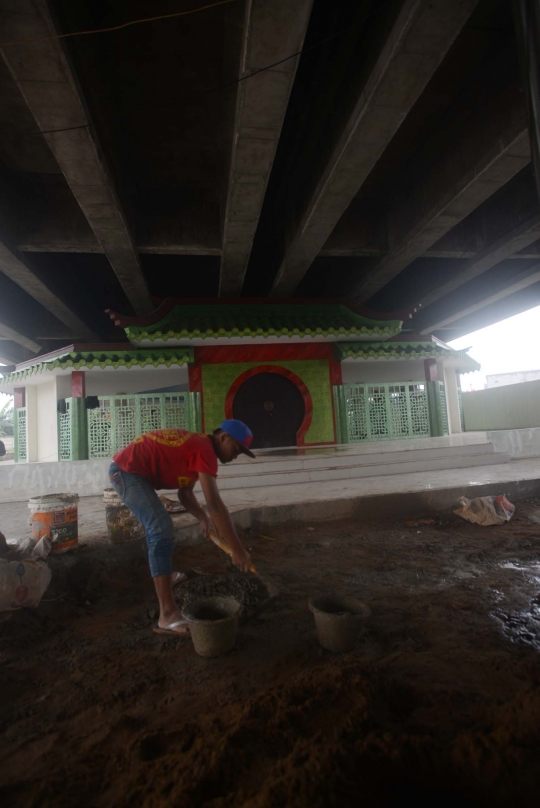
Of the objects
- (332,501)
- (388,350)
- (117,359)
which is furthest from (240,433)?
→ (388,350)

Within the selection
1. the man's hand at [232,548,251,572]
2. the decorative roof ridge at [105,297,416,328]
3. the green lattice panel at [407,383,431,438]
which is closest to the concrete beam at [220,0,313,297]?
the decorative roof ridge at [105,297,416,328]

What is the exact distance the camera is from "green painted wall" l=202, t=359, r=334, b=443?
1103 centimetres

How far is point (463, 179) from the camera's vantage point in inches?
247

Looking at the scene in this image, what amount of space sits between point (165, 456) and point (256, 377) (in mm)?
8479

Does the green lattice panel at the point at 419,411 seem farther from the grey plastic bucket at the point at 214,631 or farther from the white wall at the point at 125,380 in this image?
the grey plastic bucket at the point at 214,631

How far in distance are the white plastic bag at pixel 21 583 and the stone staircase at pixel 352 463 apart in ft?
14.6

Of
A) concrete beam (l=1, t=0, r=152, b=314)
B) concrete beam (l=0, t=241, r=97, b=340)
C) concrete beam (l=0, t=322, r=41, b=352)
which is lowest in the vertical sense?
concrete beam (l=0, t=322, r=41, b=352)

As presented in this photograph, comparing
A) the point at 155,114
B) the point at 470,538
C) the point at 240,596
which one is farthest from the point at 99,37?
the point at 470,538

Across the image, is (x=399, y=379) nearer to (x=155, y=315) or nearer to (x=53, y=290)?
(x=155, y=315)

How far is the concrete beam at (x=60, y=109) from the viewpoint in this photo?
142 inches

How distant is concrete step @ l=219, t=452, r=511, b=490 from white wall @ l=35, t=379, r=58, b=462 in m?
6.98

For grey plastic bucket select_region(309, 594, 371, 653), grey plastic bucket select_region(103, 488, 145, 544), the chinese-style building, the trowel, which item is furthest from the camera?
the chinese-style building

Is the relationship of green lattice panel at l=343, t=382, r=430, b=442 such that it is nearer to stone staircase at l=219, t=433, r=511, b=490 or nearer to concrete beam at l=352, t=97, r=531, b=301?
stone staircase at l=219, t=433, r=511, b=490

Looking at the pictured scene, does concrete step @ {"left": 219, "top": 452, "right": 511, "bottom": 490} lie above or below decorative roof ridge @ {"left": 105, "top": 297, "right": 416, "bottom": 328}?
below
